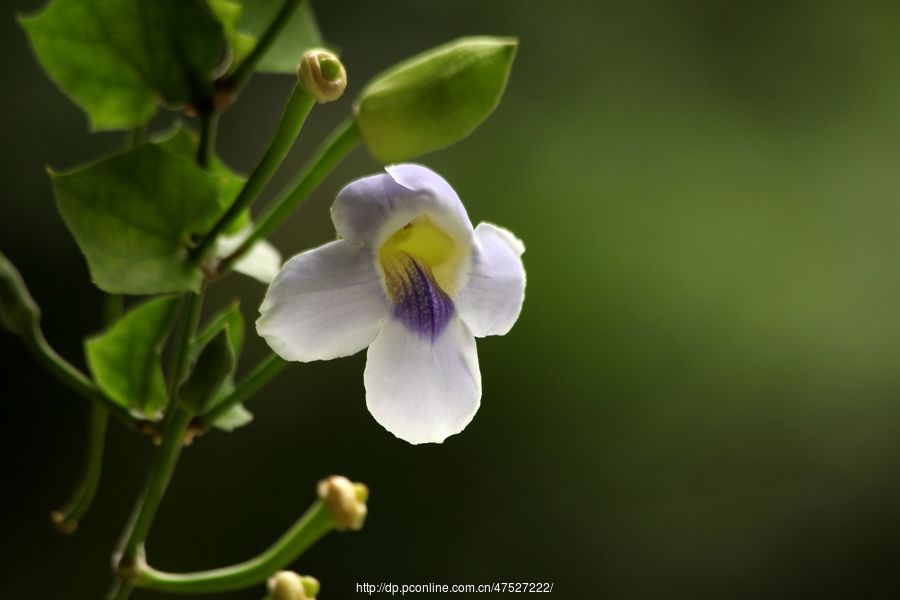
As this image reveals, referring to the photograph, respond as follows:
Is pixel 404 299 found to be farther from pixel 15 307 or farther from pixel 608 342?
pixel 608 342

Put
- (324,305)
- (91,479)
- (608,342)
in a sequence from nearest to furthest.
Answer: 1. (324,305)
2. (91,479)
3. (608,342)

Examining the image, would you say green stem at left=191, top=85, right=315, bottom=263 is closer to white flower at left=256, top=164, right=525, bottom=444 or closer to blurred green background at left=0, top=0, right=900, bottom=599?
white flower at left=256, top=164, right=525, bottom=444

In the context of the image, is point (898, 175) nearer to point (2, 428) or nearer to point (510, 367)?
point (510, 367)

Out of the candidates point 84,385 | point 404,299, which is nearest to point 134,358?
point 84,385

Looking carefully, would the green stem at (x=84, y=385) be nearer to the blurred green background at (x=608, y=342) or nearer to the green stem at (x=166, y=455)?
the green stem at (x=166, y=455)

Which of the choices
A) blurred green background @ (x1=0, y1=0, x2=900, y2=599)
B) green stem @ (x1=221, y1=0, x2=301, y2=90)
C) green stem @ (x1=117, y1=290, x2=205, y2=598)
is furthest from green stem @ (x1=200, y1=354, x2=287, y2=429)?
blurred green background @ (x1=0, y1=0, x2=900, y2=599)

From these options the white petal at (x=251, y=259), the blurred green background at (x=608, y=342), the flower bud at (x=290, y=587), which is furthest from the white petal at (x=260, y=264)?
the blurred green background at (x=608, y=342)
